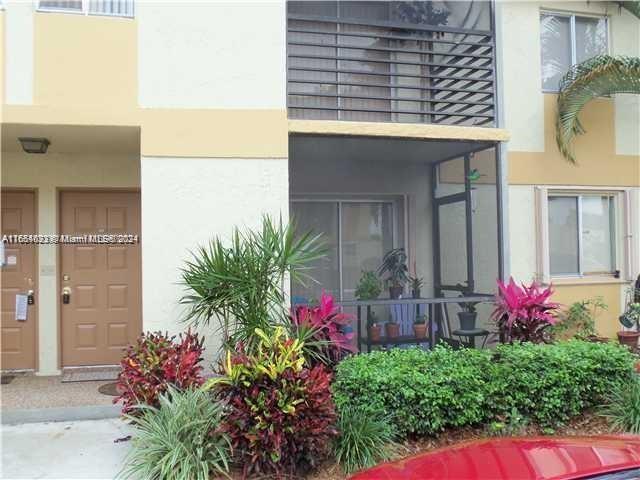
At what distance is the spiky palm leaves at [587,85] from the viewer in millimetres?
7102

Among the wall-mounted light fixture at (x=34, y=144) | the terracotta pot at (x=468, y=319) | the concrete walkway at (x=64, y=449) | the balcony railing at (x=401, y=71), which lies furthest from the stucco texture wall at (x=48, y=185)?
the terracotta pot at (x=468, y=319)

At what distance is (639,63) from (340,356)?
18.4ft

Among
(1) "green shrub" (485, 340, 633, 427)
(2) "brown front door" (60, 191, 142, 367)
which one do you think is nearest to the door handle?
(2) "brown front door" (60, 191, 142, 367)

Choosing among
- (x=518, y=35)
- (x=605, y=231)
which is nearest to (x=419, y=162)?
(x=518, y=35)

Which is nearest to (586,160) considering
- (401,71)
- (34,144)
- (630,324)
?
(630,324)

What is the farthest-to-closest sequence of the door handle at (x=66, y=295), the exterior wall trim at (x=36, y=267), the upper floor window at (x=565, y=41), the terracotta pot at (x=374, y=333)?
1. the upper floor window at (x=565, y=41)
2. the terracotta pot at (x=374, y=333)
3. the door handle at (x=66, y=295)
4. the exterior wall trim at (x=36, y=267)

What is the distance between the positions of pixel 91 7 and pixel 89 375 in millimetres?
4414

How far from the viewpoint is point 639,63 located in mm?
7102

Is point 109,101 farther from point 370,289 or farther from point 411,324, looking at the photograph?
point 411,324

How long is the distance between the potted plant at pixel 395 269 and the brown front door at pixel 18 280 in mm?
5118

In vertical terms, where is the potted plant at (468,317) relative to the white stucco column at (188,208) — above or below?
below

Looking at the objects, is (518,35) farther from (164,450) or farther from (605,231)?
(164,450)

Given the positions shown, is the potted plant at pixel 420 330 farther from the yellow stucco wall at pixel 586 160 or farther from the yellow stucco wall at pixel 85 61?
the yellow stucco wall at pixel 85 61

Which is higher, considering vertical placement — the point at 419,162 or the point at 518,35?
the point at 518,35
